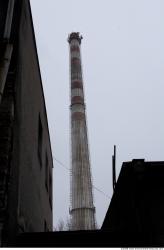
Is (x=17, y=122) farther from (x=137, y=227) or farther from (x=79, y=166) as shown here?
(x=79, y=166)

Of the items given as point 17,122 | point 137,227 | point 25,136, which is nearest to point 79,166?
point 25,136

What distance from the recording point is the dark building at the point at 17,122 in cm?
607

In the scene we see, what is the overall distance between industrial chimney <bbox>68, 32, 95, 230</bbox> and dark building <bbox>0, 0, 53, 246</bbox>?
54.8 ft

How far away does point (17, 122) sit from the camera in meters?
7.11

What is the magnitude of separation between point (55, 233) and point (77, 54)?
29.7 metres

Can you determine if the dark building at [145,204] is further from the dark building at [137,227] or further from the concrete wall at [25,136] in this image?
the concrete wall at [25,136]

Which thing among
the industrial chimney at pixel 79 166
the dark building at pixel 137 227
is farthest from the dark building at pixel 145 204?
the industrial chimney at pixel 79 166

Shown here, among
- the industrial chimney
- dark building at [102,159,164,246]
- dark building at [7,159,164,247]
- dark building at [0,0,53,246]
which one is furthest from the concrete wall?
the industrial chimney

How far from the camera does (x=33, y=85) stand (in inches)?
383

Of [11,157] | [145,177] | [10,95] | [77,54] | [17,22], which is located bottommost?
[145,177]

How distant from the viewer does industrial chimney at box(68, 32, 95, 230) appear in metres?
26.0

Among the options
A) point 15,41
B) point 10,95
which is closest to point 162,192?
point 10,95

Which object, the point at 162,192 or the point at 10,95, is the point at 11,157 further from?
the point at 162,192

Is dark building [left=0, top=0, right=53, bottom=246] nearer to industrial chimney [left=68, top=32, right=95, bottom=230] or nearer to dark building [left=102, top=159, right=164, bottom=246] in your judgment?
dark building [left=102, top=159, right=164, bottom=246]
